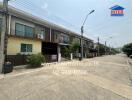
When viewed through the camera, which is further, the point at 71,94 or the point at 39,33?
the point at 39,33

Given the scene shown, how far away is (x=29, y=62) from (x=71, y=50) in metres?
12.7

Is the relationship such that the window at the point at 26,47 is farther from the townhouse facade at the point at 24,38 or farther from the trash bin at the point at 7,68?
the trash bin at the point at 7,68

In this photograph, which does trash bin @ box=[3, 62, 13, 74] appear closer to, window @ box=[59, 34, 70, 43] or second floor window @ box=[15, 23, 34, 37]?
second floor window @ box=[15, 23, 34, 37]

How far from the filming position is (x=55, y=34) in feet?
77.6

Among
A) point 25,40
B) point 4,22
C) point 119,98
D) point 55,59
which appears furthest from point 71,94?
point 55,59

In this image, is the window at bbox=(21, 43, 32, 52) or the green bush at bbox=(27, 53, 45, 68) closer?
the green bush at bbox=(27, 53, 45, 68)

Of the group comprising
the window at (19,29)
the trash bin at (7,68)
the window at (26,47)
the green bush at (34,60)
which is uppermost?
the window at (19,29)

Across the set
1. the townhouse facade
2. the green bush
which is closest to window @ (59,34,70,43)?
the townhouse facade

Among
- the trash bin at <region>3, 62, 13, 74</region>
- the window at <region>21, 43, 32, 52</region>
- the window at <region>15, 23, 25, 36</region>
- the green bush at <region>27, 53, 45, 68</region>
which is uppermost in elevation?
the window at <region>15, 23, 25, 36</region>

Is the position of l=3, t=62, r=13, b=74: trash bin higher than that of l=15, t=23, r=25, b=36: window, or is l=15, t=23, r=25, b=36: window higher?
l=15, t=23, r=25, b=36: window

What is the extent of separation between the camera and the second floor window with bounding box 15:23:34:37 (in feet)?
50.5

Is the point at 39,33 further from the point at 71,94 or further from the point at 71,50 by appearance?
the point at 71,94

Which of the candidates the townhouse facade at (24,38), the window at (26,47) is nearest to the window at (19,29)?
the townhouse facade at (24,38)

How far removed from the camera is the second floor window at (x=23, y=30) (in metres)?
15.4
